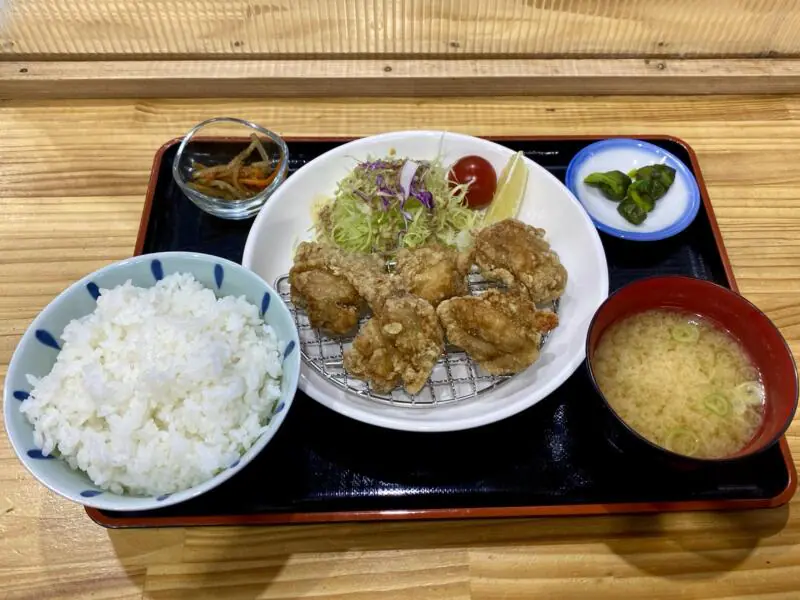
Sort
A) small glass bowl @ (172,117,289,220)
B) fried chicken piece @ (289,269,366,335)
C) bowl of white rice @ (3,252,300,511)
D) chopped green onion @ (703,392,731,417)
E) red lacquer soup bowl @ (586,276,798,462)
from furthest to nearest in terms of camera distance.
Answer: small glass bowl @ (172,117,289,220), fried chicken piece @ (289,269,366,335), chopped green onion @ (703,392,731,417), red lacquer soup bowl @ (586,276,798,462), bowl of white rice @ (3,252,300,511)

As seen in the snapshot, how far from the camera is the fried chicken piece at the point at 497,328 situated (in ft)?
7.23

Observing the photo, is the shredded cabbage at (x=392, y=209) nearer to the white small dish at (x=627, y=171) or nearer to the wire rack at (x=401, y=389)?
the wire rack at (x=401, y=389)

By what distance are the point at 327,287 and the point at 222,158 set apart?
1030 mm

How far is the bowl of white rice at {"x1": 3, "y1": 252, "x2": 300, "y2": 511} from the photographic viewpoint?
5.87 feet

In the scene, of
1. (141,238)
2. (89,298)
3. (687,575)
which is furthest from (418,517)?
(141,238)

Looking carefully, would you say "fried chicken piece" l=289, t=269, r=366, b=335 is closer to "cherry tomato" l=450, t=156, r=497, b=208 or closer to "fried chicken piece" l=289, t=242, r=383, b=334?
"fried chicken piece" l=289, t=242, r=383, b=334

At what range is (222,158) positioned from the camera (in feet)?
9.41

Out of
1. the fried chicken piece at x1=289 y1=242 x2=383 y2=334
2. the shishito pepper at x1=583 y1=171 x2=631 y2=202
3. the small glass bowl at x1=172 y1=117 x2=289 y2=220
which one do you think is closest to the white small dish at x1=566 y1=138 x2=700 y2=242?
the shishito pepper at x1=583 y1=171 x2=631 y2=202

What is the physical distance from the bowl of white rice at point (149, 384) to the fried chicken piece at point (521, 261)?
2.95 ft

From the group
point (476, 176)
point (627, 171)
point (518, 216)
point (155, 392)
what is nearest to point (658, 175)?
point (627, 171)

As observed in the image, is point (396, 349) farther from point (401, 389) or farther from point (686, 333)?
point (686, 333)

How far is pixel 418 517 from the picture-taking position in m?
2.04

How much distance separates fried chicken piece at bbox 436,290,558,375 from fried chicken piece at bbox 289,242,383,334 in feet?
1.15

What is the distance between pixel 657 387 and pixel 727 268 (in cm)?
91
